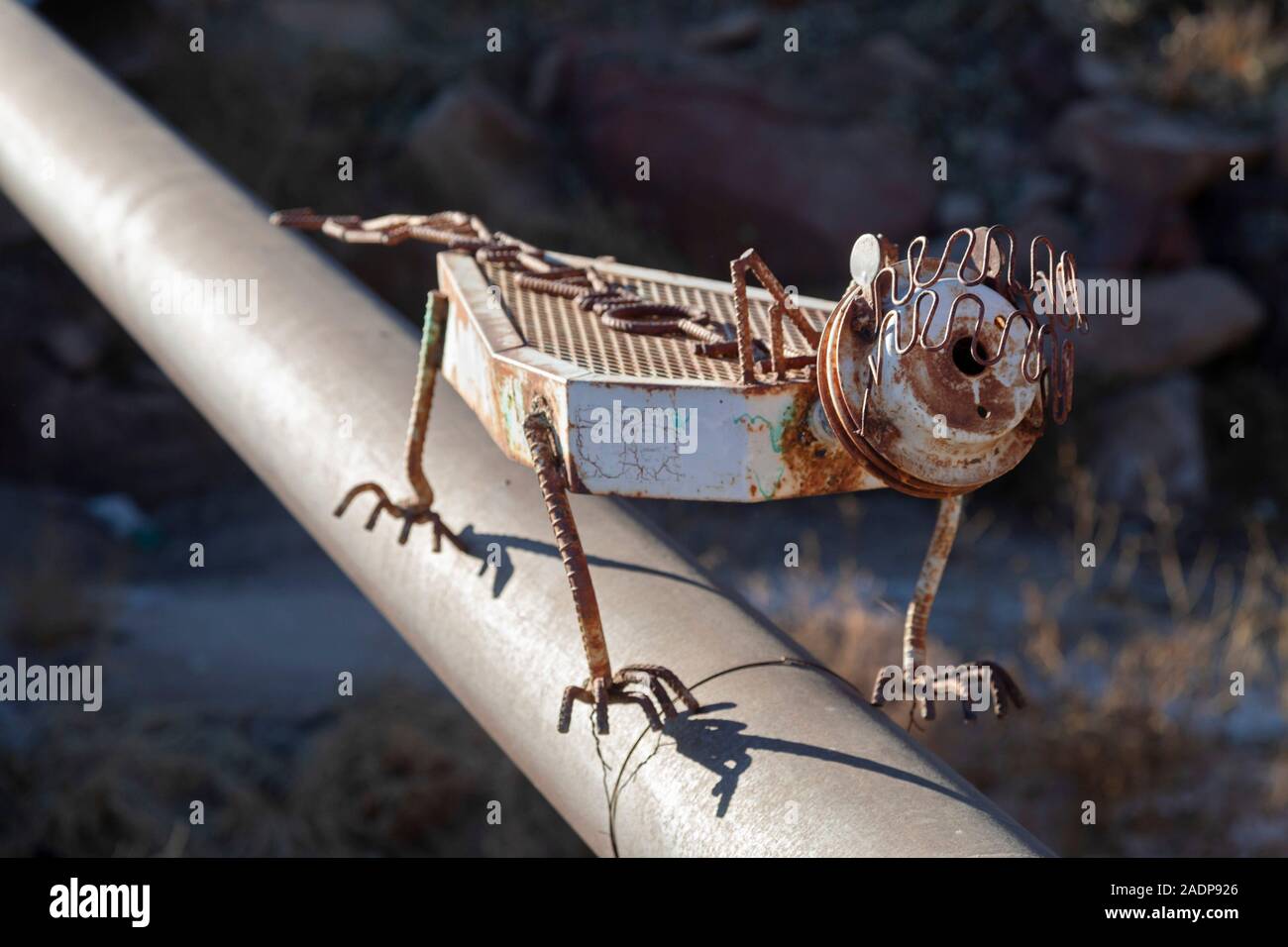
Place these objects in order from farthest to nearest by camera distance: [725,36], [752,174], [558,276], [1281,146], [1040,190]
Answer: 1. [725,36]
2. [1040,190]
3. [1281,146]
4. [752,174]
5. [558,276]

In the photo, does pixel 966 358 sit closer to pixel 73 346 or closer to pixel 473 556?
pixel 473 556

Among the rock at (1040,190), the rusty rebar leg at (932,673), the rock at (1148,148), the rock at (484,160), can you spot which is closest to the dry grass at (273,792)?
the rusty rebar leg at (932,673)

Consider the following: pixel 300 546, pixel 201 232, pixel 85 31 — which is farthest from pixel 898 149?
pixel 201 232

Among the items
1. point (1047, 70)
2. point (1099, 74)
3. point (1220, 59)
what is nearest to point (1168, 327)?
point (1099, 74)

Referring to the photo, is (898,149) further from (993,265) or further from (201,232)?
(993,265)

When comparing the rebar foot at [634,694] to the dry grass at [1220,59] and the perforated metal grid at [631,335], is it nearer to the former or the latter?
the perforated metal grid at [631,335]

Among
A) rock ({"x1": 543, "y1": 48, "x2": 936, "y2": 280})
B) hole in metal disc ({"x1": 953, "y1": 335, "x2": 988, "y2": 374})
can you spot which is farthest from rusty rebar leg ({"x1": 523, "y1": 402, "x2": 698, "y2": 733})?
rock ({"x1": 543, "y1": 48, "x2": 936, "y2": 280})
